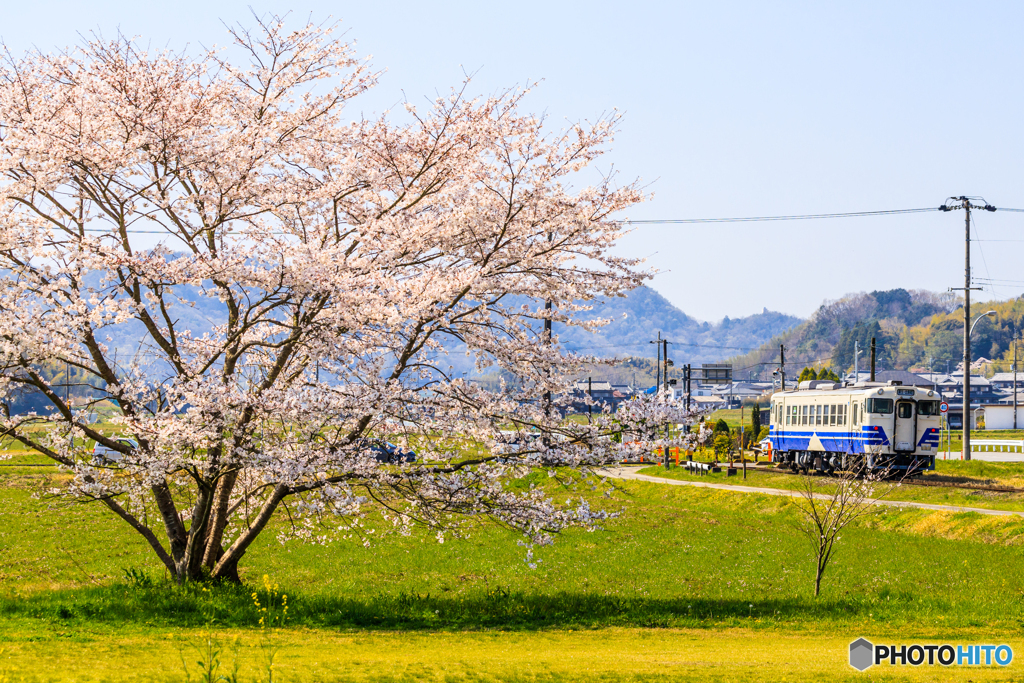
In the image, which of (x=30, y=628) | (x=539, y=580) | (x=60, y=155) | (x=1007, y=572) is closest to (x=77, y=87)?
(x=60, y=155)

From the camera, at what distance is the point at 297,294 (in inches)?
443

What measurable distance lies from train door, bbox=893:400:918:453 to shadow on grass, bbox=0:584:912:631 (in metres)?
18.5

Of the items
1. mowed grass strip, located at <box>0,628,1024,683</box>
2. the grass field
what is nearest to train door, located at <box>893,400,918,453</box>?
the grass field

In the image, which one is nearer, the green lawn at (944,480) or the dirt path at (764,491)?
the dirt path at (764,491)

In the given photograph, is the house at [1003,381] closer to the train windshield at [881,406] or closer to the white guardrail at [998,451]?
the white guardrail at [998,451]

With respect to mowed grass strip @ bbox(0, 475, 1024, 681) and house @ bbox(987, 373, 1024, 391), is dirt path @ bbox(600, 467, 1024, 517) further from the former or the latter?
house @ bbox(987, 373, 1024, 391)

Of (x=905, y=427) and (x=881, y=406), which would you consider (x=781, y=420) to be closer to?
(x=905, y=427)

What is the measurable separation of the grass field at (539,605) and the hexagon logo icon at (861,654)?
0.17 meters

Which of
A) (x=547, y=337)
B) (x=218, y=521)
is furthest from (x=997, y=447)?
(x=218, y=521)

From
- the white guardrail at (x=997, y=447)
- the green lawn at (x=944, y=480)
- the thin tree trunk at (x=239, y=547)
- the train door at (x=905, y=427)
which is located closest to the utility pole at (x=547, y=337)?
the thin tree trunk at (x=239, y=547)

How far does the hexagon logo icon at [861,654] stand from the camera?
31.3ft

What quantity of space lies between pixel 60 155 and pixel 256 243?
261cm

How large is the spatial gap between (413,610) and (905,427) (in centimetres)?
2449

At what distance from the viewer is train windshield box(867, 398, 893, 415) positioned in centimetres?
3136
